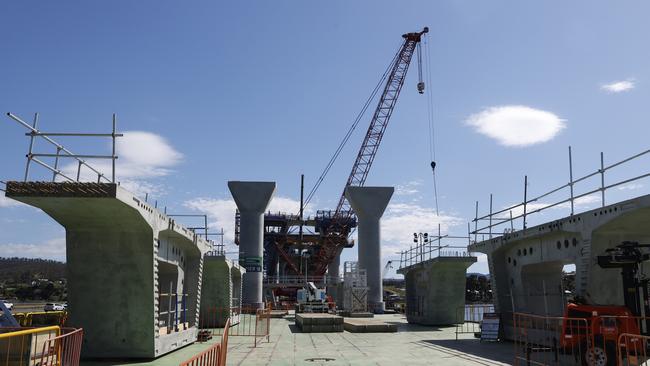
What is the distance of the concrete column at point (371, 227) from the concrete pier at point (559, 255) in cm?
2943

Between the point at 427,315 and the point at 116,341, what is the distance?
20.6 metres

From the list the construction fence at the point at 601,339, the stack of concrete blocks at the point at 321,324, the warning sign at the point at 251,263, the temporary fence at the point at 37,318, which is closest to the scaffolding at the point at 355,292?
the warning sign at the point at 251,263

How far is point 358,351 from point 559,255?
761cm

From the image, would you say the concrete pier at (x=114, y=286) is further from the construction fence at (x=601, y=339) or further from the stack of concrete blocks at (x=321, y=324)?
the stack of concrete blocks at (x=321, y=324)

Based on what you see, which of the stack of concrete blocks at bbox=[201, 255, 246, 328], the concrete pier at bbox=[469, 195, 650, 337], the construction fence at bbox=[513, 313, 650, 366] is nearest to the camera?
the construction fence at bbox=[513, 313, 650, 366]

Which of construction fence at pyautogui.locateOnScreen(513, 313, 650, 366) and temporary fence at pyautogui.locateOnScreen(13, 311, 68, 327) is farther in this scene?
temporary fence at pyautogui.locateOnScreen(13, 311, 68, 327)

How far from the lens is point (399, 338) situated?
2311cm

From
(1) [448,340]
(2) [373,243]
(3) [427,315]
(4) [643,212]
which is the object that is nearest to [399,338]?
(1) [448,340]

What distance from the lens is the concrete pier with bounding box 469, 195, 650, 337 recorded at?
15.6 metres

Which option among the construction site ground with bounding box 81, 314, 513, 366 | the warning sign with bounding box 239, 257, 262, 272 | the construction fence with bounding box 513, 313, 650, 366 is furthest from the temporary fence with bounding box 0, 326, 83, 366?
the warning sign with bounding box 239, 257, 262, 272

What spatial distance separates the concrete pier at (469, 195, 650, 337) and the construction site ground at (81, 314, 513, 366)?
242cm

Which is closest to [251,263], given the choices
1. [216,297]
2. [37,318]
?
[216,297]

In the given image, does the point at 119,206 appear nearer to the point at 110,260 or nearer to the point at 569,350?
the point at 110,260

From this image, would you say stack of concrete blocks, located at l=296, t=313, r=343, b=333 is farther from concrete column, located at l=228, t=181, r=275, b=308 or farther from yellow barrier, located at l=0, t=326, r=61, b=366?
concrete column, located at l=228, t=181, r=275, b=308
